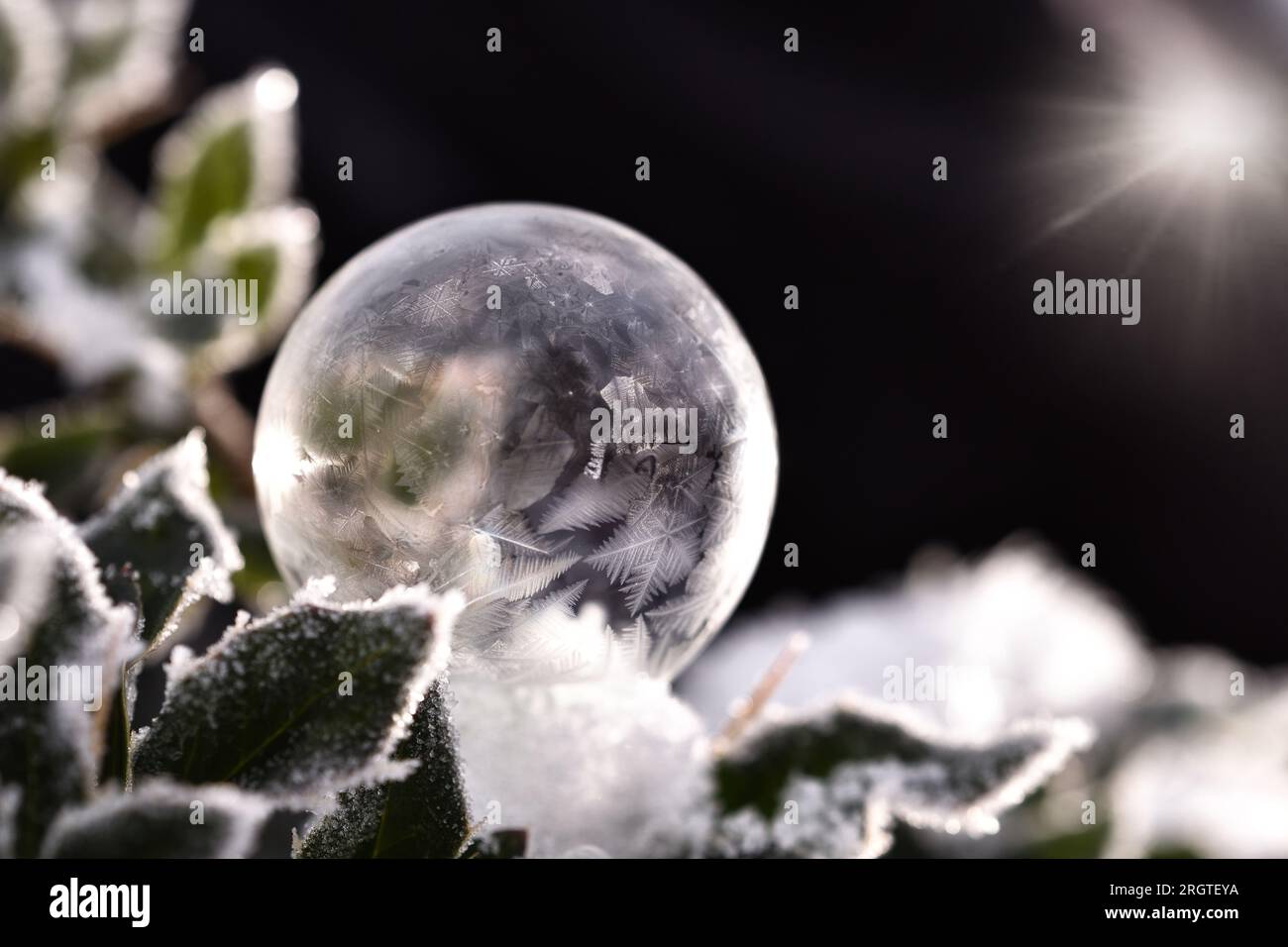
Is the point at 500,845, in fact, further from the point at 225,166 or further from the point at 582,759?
the point at 225,166

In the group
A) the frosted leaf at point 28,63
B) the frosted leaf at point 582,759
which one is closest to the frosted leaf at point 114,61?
the frosted leaf at point 28,63

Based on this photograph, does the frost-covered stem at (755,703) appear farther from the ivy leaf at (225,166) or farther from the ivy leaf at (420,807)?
the ivy leaf at (225,166)

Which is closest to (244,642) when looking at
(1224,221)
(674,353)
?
(674,353)

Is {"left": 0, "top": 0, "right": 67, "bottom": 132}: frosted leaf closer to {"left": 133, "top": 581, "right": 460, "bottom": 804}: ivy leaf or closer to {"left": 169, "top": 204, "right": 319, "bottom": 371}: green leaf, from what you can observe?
{"left": 169, "top": 204, "right": 319, "bottom": 371}: green leaf

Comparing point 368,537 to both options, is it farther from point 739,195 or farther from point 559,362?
point 739,195

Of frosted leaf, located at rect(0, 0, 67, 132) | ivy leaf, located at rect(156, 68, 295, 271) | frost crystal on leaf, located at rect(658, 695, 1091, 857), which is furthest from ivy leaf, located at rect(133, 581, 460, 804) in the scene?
frosted leaf, located at rect(0, 0, 67, 132)

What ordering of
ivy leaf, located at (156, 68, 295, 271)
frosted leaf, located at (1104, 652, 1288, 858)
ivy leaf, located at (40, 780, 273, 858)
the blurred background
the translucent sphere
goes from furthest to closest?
the blurred background < ivy leaf, located at (156, 68, 295, 271) < frosted leaf, located at (1104, 652, 1288, 858) < the translucent sphere < ivy leaf, located at (40, 780, 273, 858)

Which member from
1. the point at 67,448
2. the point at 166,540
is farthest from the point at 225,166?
the point at 166,540
